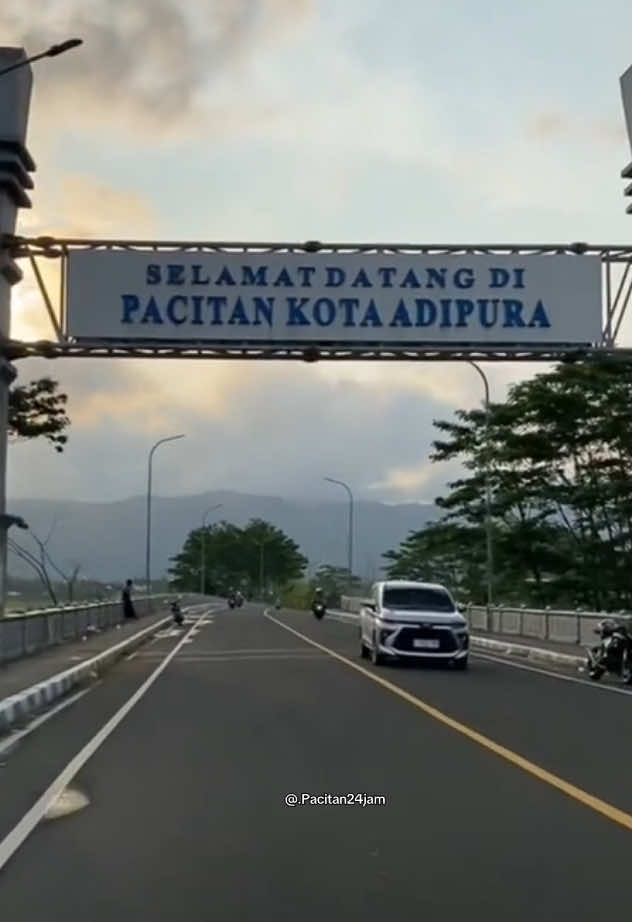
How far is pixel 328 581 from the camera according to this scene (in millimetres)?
123375

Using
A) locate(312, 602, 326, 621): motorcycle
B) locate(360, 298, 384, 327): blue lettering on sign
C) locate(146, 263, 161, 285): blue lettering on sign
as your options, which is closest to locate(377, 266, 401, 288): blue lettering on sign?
locate(360, 298, 384, 327): blue lettering on sign

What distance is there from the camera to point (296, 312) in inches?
1066

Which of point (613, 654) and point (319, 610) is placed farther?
point (319, 610)

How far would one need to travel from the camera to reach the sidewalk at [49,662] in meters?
21.1

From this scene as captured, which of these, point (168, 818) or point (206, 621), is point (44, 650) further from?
point (206, 621)

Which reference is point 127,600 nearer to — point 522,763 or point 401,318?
point 401,318

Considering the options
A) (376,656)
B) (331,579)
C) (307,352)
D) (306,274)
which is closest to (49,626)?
(376,656)

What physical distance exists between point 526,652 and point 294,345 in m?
10.9

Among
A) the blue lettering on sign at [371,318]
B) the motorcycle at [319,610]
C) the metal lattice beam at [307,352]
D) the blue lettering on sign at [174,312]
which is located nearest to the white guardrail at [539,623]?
the metal lattice beam at [307,352]

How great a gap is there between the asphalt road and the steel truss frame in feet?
28.5

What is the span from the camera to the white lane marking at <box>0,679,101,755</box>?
1477 cm

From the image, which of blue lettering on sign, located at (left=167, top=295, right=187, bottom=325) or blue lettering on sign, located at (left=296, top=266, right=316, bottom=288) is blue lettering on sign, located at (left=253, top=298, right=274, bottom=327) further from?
blue lettering on sign, located at (left=167, top=295, right=187, bottom=325)

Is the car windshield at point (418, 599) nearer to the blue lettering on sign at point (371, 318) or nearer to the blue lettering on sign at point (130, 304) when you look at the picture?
the blue lettering on sign at point (371, 318)

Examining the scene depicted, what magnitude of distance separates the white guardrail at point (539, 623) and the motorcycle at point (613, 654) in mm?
5766
